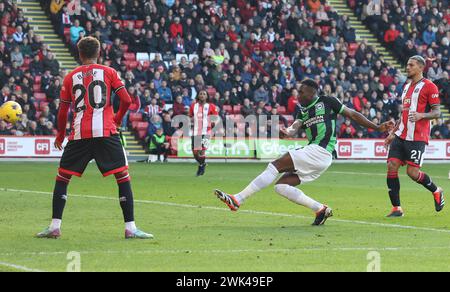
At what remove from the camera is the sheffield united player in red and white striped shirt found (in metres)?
16.4

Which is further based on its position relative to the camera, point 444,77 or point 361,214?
point 444,77

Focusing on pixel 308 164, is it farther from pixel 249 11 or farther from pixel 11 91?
pixel 249 11

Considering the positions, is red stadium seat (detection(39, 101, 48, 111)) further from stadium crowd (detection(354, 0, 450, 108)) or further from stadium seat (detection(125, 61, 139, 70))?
stadium crowd (detection(354, 0, 450, 108))

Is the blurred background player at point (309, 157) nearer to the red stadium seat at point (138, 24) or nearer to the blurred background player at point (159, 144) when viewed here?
the blurred background player at point (159, 144)

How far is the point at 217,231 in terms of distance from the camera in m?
13.7

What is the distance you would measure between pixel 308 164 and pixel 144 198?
5.43 meters

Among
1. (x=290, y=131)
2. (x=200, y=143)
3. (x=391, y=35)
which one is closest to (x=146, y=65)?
(x=200, y=143)

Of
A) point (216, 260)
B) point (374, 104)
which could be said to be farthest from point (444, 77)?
point (216, 260)

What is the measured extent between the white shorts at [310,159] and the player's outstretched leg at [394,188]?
2.02 m

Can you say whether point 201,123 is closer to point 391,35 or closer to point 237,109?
point 237,109

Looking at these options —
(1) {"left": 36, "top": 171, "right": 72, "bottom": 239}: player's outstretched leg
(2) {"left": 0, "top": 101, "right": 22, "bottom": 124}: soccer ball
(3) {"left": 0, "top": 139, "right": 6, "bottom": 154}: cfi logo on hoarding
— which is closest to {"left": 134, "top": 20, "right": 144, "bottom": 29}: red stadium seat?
(3) {"left": 0, "top": 139, "right": 6, "bottom": 154}: cfi logo on hoarding

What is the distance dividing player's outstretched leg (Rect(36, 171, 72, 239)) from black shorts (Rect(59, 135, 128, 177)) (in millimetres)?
129

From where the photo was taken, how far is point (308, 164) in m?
14.6

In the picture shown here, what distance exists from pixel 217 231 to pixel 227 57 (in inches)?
1032
